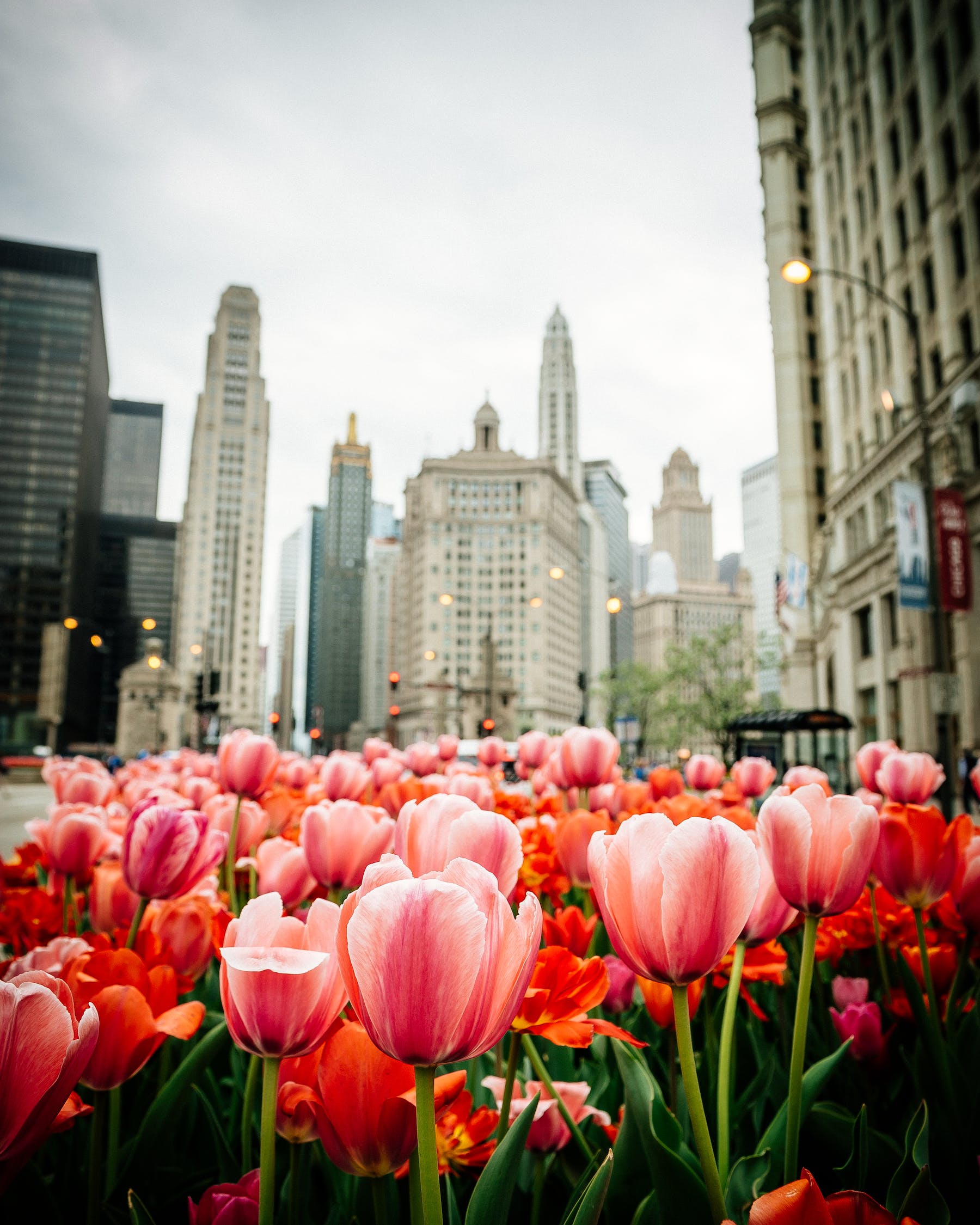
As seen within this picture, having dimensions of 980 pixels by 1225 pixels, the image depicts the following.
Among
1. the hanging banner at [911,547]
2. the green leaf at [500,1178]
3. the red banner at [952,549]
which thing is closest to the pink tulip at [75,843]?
the green leaf at [500,1178]

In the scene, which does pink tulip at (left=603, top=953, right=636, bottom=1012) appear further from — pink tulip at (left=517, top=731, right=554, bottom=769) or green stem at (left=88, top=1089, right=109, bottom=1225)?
pink tulip at (left=517, top=731, right=554, bottom=769)

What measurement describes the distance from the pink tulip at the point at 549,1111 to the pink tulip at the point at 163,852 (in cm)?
82

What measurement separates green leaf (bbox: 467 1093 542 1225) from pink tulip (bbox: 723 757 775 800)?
3.01 metres

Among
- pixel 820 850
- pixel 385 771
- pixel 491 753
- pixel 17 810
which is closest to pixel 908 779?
pixel 820 850

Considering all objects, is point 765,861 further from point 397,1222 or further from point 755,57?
point 755,57

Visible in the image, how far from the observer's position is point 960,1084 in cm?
165

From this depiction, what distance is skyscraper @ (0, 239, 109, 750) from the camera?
117312 mm

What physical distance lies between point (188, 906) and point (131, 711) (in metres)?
68.5

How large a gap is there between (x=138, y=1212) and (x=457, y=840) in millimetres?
604

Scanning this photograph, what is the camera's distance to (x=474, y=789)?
2.64 metres

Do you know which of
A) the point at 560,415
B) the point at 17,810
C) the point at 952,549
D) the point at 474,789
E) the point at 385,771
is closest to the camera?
the point at 474,789

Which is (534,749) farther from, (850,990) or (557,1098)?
(557,1098)

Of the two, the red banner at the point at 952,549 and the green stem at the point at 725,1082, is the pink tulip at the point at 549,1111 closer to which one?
the green stem at the point at 725,1082

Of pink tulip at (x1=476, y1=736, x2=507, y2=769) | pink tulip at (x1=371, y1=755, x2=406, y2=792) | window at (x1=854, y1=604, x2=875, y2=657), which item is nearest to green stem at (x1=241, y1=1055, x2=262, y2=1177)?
pink tulip at (x1=371, y1=755, x2=406, y2=792)
